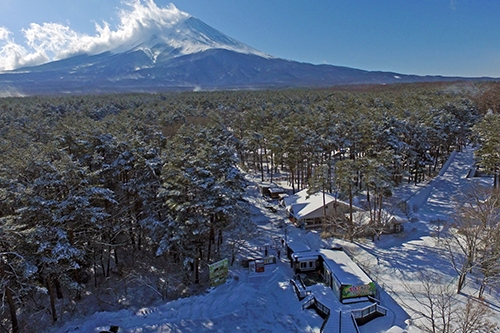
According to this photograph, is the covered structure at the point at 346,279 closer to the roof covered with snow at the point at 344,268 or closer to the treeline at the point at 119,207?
the roof covered with snow at the point at 344,268

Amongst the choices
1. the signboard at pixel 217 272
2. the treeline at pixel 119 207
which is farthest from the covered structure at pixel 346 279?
the signboard at pixel 217 272

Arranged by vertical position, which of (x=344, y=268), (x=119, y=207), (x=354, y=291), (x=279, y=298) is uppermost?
(x=119, y=207)

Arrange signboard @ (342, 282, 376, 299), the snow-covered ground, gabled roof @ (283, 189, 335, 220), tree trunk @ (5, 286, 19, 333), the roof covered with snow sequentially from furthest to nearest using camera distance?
1. gabled roof @ (283, 189, 335, 220)
2. the roof covered with snow
3. signboard @ (342, 282, 376, 299)
4. the snow-covered ground
5. tree trunk @ (5, 286, 19, 333)

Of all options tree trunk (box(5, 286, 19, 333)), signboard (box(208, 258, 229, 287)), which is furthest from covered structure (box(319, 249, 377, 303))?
tree trunk (box(5, 286, 19, 333))

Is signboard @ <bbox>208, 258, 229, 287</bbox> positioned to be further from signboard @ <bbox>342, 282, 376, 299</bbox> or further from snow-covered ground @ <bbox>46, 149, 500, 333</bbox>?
signboard @ <bbox>342, 282, 376, 299</bbox>

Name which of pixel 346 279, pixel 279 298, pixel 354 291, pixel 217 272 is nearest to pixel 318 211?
pixel 346 279

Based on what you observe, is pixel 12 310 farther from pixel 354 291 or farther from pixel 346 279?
pixel 354 291

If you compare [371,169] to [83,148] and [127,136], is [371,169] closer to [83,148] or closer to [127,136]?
[127,136]
